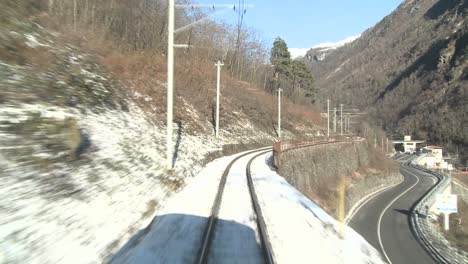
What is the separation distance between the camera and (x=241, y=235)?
11.8 metres

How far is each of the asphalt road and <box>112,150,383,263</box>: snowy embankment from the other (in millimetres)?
7984

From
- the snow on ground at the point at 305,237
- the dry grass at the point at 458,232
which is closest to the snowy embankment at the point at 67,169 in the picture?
the snow on ground at the point at 305,237

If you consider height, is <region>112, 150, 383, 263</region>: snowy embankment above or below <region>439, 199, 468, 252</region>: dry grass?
above

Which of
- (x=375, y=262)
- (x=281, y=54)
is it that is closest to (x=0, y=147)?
(x=375, y=262)

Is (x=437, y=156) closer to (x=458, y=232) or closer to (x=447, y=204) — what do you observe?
(x=447, y=204)

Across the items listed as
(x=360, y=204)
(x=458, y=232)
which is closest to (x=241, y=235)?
(x=458, y=232)

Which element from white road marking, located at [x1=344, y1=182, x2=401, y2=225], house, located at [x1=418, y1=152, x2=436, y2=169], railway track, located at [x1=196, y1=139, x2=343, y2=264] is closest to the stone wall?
white road marking, located at [x1=344, y1=182, x2=401, y2=225]

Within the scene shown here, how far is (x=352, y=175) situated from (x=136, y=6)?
36655mm

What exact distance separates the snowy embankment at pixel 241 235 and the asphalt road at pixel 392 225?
7984mm

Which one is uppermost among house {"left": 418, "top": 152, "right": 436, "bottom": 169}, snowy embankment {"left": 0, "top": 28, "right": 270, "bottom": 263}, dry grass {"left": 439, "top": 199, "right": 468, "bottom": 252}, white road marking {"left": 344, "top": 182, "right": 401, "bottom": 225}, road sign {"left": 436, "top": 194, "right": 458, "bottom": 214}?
snowy embankment {"left": 0, "top": 28, "right": 270, "bottom": 263}

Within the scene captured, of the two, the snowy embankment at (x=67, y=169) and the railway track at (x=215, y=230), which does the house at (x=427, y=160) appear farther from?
the railway track at (x=215, y=230)

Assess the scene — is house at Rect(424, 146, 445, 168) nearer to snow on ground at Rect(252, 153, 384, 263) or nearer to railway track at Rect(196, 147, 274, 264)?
snow on ground at Rect(252, 153, 384, 263)

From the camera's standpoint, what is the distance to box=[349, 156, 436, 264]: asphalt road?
3672 cm

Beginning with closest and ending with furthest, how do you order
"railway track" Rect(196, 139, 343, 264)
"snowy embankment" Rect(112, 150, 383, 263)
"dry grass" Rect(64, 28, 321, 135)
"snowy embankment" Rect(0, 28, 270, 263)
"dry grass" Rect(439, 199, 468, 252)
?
"snowy embankment" Rect(0, 28, 270, 263), "railway track" Rect(196, 139, 343, 264), "snowy embankment" Rect(112, 150, 383, 263), "dry grass" Rect(64, 28, 321, 135), "dry grass" Rect(439, 199, 468, 252)
